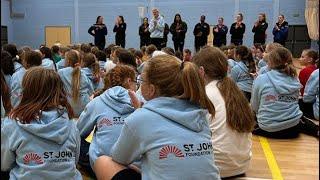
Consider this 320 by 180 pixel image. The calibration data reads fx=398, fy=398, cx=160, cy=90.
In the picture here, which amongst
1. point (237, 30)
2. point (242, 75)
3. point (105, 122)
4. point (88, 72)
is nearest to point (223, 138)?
point (105, 122)

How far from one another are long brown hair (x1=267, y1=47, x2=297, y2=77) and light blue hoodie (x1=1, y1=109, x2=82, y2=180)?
260cm

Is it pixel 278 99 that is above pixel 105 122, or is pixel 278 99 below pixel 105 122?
below

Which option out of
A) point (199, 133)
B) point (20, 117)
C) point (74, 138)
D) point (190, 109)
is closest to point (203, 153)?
point (199, 133)

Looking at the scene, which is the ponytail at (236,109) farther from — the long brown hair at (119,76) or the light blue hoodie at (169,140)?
the light blue hoodie at (169,140)

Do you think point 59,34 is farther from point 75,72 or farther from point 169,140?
point 169,140

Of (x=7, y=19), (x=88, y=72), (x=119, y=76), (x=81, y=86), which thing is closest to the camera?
(x=119, y=76)

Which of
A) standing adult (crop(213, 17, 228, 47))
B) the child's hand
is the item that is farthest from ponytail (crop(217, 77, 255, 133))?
standing adult (crop(213, 17, 228, 47))

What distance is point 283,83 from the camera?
13.2 ft

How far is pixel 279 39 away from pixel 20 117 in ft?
35.7

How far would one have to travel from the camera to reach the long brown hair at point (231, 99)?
8.59ft

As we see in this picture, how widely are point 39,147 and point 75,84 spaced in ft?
9.06

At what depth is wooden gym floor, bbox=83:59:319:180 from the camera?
3045mm

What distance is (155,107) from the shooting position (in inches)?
70.0

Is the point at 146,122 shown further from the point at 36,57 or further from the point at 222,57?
the point at 36,57
